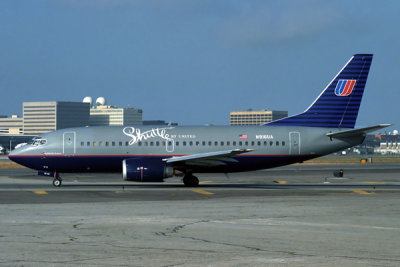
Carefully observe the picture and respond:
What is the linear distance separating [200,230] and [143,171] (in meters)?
18.4

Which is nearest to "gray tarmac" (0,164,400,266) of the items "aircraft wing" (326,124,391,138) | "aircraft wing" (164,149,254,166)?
"aircraft wing" (164,149,254,166)

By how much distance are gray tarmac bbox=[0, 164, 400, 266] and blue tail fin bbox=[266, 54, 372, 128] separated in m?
10.1

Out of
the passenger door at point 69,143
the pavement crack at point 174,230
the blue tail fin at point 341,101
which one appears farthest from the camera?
the blue tail fin at point 341,101

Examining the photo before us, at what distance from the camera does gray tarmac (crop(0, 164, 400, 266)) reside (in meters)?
13.9

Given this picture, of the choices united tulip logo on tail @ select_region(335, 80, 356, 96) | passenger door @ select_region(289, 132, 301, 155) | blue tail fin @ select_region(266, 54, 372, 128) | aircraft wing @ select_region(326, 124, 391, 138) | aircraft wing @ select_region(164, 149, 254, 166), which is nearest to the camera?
aircraft wing @ select_region(164, 149, 254, 166)

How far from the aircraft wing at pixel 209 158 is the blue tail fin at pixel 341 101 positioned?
5.12 metres

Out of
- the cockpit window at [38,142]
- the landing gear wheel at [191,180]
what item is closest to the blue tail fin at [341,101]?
the landing gear wheel at [191,180]

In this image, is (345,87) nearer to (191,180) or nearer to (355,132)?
(355,132)

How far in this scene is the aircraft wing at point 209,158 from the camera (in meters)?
37.1

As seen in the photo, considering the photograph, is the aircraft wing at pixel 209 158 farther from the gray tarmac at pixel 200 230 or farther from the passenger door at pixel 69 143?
the passenger door at pixel 69 143

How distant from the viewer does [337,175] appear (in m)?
51.2

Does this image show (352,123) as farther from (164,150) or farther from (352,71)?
(164,150)

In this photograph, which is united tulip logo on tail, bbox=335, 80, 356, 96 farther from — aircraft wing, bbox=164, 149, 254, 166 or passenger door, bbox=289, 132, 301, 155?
aircraft wing, bbox=164, 149, 254, 166

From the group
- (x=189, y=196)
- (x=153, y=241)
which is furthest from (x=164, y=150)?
(x=153, y=241)
